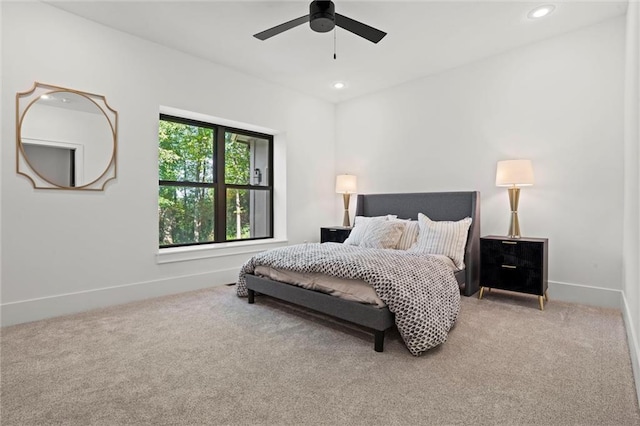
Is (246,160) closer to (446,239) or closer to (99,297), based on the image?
(99,297)

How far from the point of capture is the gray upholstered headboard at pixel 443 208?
364cm

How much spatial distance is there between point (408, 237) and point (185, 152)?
3006 millimetres

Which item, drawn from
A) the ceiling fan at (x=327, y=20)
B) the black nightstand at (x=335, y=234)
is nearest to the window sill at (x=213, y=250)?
the black nightstand at (x=335, y=234)

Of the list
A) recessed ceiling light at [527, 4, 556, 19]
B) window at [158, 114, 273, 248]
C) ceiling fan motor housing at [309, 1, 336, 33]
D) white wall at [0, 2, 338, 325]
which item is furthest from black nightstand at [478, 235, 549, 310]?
window at [158, 114, 273, 248]

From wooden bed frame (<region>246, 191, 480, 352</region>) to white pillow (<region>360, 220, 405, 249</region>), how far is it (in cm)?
58

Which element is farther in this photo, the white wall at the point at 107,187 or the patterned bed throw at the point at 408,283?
the white wall at the point at 107,187

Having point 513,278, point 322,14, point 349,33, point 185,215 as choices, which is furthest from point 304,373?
point 349,33

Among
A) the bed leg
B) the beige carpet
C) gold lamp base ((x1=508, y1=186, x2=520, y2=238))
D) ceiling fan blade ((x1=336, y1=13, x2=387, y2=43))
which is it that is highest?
ceiling fan blade ((x1=336, y1=13, x2=387, y2=43))

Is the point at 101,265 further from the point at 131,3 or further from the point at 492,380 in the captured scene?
the point at 492,380

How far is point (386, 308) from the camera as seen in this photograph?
228cm

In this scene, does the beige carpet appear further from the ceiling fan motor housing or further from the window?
the ceiling fan motor housing

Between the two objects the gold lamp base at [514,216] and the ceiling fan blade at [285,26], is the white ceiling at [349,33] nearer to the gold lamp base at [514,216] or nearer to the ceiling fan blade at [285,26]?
the ceiling fan blade at [285,26]

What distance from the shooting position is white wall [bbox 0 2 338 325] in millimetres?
2818

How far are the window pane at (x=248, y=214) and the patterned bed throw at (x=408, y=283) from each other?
191 centimetres
